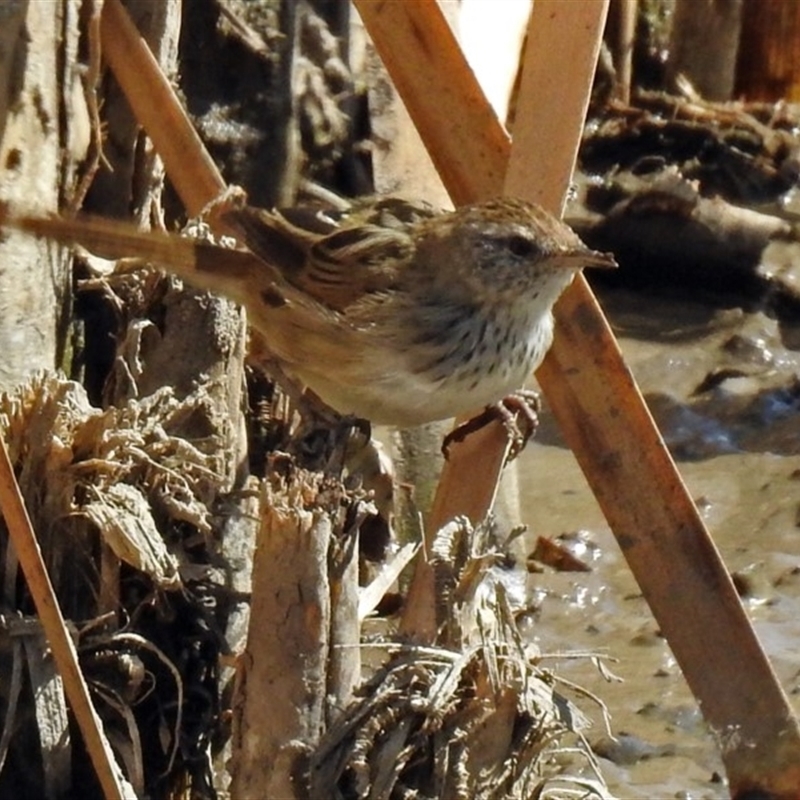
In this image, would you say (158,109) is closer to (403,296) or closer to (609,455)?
(403,296)

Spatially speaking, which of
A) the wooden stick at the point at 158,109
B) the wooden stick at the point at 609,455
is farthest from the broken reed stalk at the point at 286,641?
the wooden stick at the point at 158,109

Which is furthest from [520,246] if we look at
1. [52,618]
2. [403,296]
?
[52,618]

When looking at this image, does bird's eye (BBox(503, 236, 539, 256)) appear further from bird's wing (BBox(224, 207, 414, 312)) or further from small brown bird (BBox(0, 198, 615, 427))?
bird's wing (BBox(224, 207, 414, 312))

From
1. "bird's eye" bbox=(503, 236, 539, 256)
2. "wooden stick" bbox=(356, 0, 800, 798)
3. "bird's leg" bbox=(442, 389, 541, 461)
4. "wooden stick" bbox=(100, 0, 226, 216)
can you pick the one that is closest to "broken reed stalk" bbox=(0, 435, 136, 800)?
"wooden stick" bbox=(356, 0, 800, 798)

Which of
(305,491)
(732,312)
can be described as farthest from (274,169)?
(305,491)

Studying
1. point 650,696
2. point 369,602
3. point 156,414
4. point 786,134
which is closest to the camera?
point 369,602

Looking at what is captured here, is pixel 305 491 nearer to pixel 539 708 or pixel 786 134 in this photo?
pixel 539 708
